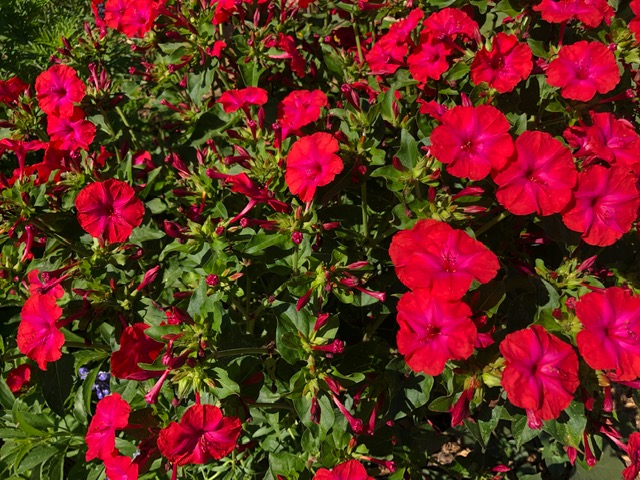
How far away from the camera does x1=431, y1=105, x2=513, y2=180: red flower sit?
68.7 inches

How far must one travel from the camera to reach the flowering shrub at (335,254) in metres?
1.70

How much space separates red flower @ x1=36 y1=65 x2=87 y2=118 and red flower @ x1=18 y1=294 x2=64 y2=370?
0.94m

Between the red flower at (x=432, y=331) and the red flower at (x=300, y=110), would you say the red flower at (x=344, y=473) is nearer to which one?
the red flower at (x=432, y=331)

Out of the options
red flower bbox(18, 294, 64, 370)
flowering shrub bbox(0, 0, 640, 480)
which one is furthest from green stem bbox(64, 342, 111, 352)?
red flower bbox(18, 294, 64, 370)

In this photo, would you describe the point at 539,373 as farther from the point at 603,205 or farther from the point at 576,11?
the point at 576,11

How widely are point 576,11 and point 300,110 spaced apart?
46.9 inches

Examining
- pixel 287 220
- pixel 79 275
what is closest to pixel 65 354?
pixel 79 275

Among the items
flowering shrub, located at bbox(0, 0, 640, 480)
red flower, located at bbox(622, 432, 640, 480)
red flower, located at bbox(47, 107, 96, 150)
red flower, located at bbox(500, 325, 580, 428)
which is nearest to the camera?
red flower, located at bbox(500, 325, 580, 428)

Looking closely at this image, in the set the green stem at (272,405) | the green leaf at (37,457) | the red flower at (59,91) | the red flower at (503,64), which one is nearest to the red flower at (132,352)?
the green stem at (272,405)

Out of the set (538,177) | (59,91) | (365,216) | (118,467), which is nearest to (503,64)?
(538,177)

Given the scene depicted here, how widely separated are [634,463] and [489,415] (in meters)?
0.55

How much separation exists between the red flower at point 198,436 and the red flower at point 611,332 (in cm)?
115

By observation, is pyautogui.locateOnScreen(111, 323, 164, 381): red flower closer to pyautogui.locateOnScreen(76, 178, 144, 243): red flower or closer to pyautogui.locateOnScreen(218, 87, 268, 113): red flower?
pyautogui.locateOnScreen(76, 178, 144, 243): red flower

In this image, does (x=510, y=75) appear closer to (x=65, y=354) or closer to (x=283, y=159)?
(x=283, y=159)
